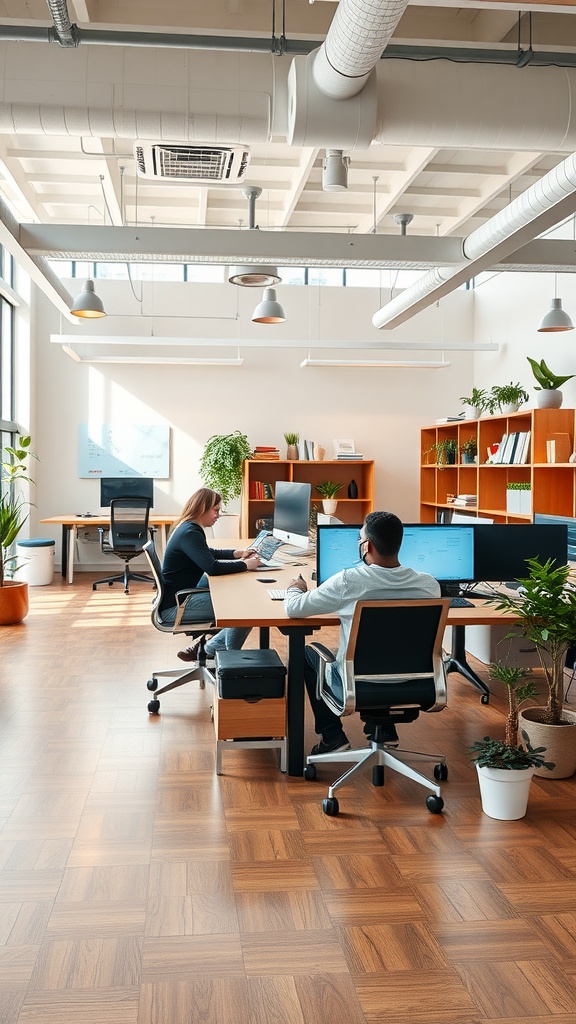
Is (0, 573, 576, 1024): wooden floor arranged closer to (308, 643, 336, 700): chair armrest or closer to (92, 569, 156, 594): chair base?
(308, 643, 336, 700): chair armrest

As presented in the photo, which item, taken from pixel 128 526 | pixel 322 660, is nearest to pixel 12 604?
pixel 128 526

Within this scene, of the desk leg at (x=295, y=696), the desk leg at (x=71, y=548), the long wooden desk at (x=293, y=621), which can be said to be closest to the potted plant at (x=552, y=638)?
the long wooden desk at (x=293, y=621)

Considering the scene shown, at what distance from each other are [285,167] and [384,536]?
426cm

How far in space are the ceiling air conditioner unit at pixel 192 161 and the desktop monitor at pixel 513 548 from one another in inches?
93.0

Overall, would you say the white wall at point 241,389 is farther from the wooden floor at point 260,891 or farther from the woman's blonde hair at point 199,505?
the wooden floor at point 260,891

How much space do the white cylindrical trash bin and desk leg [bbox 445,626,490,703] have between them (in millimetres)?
5500

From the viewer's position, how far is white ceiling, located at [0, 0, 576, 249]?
182 inches

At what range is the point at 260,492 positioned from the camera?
32.1 ft

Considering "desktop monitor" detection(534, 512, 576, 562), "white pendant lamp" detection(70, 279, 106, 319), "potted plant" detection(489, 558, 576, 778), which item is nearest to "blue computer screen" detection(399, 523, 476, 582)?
"potted plant" detection(489, 558, 576, 778)

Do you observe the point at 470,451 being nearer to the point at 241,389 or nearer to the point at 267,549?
the point at 241,389

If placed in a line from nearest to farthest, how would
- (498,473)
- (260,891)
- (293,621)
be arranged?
1. (260,891)
2. (293,621)
3. (498,473)

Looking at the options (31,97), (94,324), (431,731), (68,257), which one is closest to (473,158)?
(68,257)

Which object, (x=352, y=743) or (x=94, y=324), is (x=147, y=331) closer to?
(x=94, y=324)

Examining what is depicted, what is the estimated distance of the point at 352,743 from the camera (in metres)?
4.13
